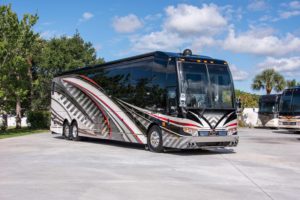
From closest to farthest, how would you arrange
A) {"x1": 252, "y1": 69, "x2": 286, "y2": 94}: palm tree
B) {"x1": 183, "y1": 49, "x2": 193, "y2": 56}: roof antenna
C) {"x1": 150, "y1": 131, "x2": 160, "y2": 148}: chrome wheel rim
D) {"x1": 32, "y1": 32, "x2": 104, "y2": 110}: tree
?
{"x1": 183, "y1": 49, "x2": 193, "y2": 56}: roof antenna
{"x1": 150, "y1": 131, "x2": 160, "y2": 148}: chrome wheel rim
{"x1": 32, "y1": 32, "x2": 104, "y2": 110}: tree
{"x1": 252, "y1": 69, "x2": 286, "y2": 94}: palm tree

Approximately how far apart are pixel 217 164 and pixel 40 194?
6045 mm

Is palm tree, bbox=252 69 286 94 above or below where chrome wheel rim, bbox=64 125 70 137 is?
above

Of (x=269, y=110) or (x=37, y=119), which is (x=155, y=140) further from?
(x=269, y=110)

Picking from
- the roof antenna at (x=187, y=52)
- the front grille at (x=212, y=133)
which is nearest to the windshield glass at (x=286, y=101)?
the front grille at (x=212, y=133)

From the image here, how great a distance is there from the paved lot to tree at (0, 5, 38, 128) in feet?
48.0

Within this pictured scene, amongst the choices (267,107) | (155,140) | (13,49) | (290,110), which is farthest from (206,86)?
(267,107)

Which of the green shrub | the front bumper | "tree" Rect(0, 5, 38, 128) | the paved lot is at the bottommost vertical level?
the paved lot

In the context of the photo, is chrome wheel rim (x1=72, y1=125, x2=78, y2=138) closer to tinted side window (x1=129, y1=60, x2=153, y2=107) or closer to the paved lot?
tinted side window (x1=129, y1=60, x2=153, y2=107)

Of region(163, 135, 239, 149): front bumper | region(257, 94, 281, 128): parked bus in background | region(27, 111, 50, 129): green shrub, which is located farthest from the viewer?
region(257, 94, 281, 128): parked bus in background

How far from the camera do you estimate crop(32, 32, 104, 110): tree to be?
42781 millimetres

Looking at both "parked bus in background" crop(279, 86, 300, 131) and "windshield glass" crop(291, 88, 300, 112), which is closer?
"parked bus in background" crop(279, 86, 300, 131)

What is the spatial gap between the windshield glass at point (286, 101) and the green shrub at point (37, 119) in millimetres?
18605

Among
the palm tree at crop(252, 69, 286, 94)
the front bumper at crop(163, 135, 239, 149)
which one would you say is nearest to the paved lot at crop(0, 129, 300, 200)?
the front bumper at crop(163, 135, 239, 149)

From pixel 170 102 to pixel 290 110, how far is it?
15292mm
